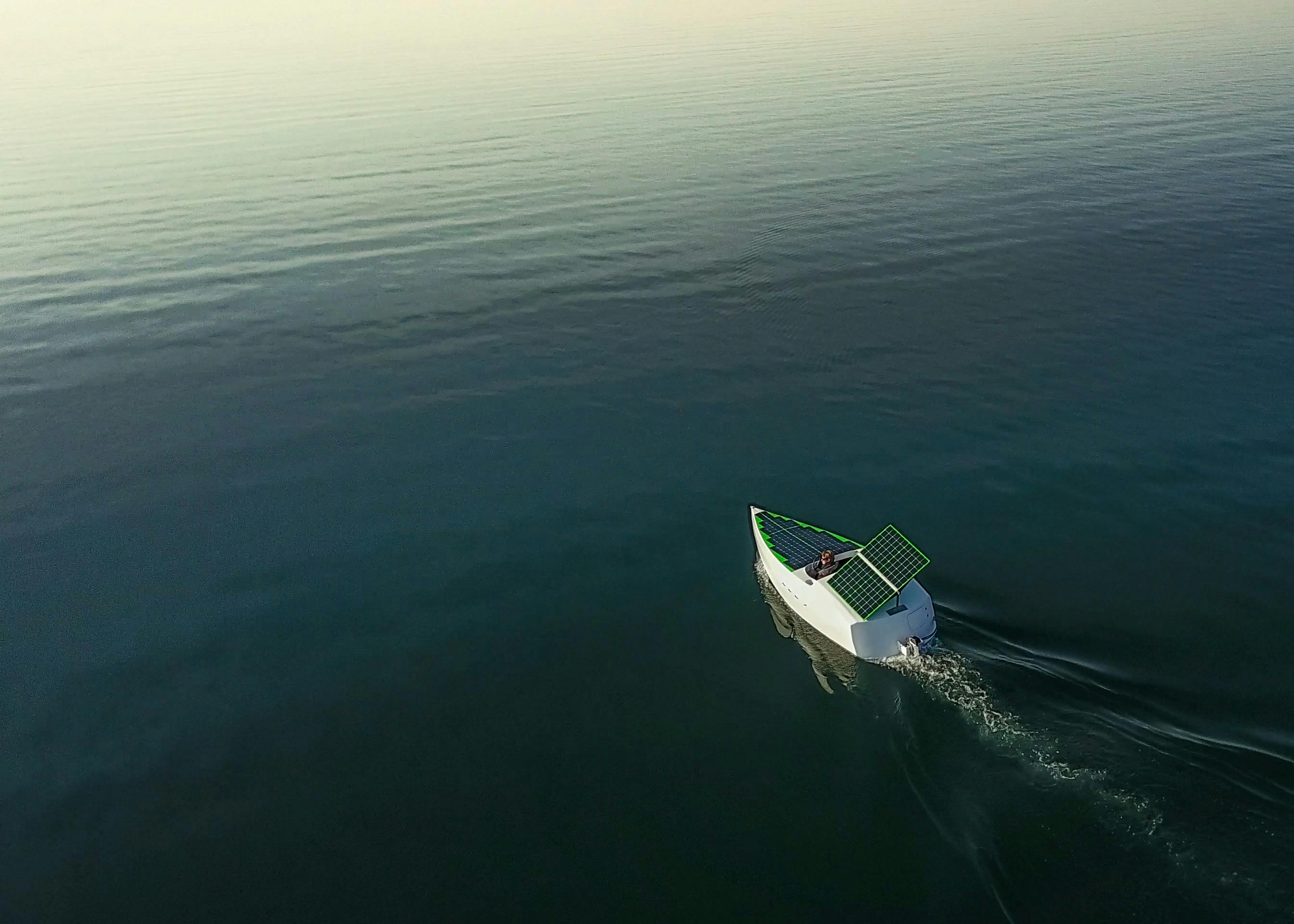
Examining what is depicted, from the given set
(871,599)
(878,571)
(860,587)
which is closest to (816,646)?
(860,587)

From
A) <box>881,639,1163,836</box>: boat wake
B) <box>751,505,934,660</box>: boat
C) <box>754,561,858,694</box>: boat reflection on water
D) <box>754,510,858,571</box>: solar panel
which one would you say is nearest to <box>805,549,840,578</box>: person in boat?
<box>751,505,934,660</box>: boat

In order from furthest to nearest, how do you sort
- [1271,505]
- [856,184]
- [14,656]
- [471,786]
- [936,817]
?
[856,184]
[1271,505]
[14,656]
[471,786]
[936,817]

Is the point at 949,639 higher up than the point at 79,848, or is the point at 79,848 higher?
the point at 949,639

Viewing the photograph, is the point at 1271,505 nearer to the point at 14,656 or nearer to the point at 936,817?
the point at 936,817

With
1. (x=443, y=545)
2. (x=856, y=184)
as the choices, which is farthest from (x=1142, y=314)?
(x=443, y=545)

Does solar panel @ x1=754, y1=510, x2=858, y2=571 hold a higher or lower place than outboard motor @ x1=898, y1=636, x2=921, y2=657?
higher

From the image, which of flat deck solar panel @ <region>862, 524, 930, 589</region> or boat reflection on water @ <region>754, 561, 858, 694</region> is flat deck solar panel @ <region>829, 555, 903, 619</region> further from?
boat reflection on water @ <region>754, 561, 858, 694</region>
